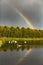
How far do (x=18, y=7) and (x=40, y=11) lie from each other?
1.30ft

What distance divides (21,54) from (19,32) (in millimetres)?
378

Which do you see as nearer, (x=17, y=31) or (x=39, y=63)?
(x=39, y=63)

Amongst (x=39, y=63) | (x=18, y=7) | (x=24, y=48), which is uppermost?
(x=18, y=7)

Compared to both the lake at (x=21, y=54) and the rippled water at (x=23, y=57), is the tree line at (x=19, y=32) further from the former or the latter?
the rippled water at (x=23, y=57)

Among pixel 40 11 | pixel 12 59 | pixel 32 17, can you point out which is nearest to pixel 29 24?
pixel 32 17

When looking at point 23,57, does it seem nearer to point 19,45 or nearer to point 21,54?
point 21,54

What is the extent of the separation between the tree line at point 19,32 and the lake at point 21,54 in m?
0.14

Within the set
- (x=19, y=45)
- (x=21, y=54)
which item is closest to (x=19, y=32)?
(x=19, y=45)

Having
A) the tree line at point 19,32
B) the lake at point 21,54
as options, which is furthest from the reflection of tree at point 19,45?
the tree line at point 19,32

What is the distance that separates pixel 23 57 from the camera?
251cm

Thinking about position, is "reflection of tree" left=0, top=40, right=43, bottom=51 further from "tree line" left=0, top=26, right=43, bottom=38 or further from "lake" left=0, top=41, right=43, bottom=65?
"tree line" left=0, top=26, right=43, bottom=38

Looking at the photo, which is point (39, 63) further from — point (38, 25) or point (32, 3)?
point (32, 3)

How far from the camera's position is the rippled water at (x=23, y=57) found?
2434 mm

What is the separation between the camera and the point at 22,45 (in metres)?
2.63
